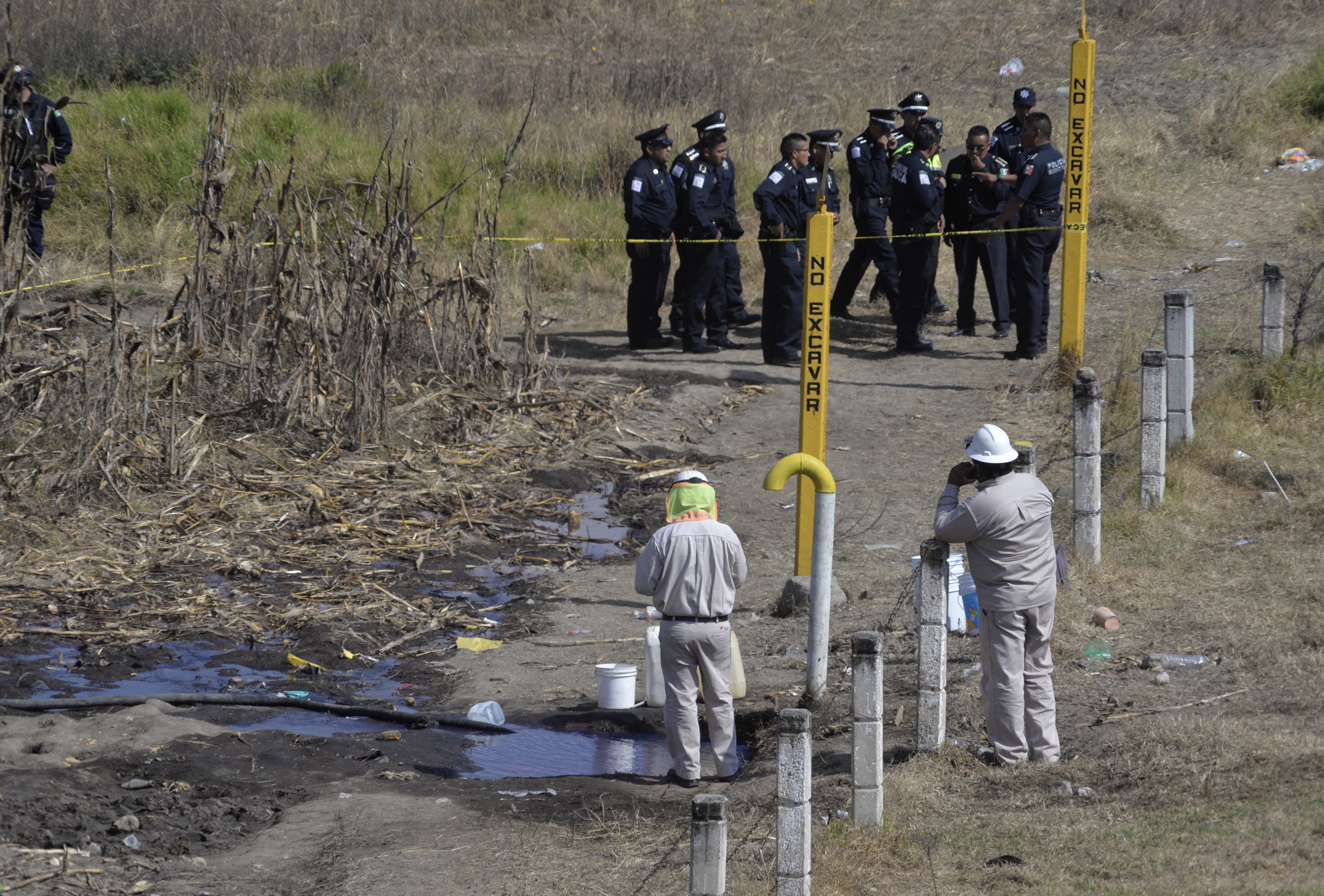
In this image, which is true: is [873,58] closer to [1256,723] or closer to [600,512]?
[600,512]

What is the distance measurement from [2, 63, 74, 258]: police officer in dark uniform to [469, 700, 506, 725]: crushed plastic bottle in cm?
488

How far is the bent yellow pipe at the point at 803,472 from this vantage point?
6473 millimetres

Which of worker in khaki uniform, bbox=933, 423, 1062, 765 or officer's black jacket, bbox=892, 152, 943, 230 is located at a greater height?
officer's black jacket, bbox=892, 152, 943, 230

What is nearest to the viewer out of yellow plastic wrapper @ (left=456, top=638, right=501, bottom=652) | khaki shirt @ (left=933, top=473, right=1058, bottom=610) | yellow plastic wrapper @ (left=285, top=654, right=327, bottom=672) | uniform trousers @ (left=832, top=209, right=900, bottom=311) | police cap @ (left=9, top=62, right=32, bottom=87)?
khaki shirt @ (left=933, top=473, right=1058, bottom=610)

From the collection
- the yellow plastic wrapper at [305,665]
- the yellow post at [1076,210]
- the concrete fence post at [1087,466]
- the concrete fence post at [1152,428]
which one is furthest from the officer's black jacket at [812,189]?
the yellow plastic wrapper at [305,665]

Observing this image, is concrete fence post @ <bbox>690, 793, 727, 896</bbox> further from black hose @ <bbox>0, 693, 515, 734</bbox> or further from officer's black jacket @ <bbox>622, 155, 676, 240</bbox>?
officer's black jacket @ <bbox>622, 155, 676, 240</bbox>

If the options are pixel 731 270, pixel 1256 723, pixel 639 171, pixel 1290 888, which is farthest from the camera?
pixel 731 270

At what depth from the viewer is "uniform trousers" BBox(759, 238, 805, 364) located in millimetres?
12945

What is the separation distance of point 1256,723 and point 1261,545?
2.61 metres

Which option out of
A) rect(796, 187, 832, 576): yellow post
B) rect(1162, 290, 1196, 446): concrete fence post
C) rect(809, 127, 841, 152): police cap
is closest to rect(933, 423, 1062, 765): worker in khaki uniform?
rect(796, 187, 832, 576): yellow post

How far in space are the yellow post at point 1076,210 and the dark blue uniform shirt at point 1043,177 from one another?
78cm

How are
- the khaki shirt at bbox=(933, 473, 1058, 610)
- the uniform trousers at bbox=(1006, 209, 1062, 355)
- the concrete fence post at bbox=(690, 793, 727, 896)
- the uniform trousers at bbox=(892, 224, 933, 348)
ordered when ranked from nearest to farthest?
the concrete fence post at bbox=(690, 793, 727, 896) → the khaki shirt at bbox=(933, 473, 1058, 610) → the uniform trousers at bbox=(1006, 209, 1062, 355) → the uniform trousers at bbox=(892, 224, 933, 348)

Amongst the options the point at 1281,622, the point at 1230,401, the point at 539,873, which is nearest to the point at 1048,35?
the point at 1230,401

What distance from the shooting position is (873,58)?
79.9ft
